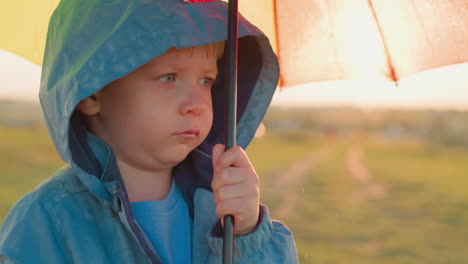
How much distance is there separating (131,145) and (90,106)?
0.12 meters

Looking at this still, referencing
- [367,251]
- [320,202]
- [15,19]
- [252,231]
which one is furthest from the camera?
[320,202]

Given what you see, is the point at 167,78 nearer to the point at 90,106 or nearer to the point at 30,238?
the point at 90,106

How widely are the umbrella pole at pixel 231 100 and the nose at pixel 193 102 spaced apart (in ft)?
0.25

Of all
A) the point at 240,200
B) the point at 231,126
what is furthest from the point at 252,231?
the point at 231,126

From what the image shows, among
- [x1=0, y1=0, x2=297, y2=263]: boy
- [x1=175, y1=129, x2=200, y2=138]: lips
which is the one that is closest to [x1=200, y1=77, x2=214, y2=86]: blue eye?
[x1=0, y1=0, x2=297, y2=263]: boy

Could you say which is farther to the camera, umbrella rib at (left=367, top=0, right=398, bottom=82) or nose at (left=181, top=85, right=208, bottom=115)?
umbrella rib at (left=367, top=0, right=398, bottom=82)

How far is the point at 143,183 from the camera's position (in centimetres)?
135

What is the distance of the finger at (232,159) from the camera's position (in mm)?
1238

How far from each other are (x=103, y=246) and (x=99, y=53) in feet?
1.24

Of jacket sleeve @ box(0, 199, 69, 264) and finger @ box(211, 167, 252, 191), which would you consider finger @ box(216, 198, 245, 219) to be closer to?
finger @ box(211, 167, 252, 191)

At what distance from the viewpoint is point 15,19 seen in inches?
60.8

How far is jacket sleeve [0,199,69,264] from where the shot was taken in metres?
1.16

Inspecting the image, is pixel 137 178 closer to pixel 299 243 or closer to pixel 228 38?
pixel 228 38

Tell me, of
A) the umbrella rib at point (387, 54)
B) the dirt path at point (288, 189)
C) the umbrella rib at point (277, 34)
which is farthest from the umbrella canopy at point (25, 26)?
the dirt path at point (288, 189)
